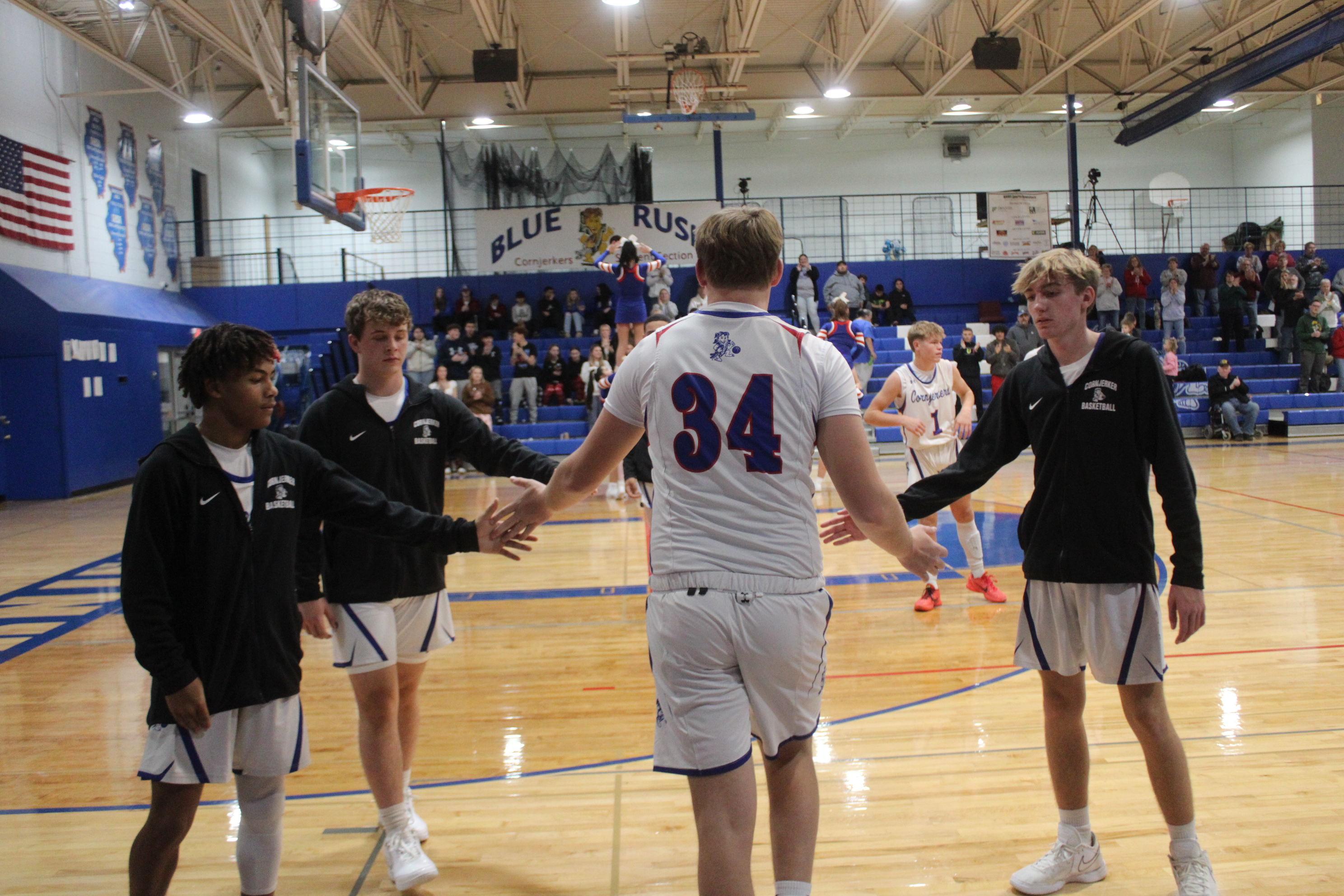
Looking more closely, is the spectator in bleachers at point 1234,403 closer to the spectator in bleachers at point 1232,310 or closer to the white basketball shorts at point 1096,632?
the spectator in bleachers at point 1232,310

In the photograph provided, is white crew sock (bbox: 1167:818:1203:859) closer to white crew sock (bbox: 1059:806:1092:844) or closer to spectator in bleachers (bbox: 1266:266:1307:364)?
white crew sock (bbox: 1059:806:1092:844)

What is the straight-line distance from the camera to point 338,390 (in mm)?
Answer: 3338

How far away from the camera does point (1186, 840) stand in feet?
9.26

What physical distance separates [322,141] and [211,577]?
10090 millimetres

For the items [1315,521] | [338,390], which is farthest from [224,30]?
[1315,521]

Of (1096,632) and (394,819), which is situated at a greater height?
(1096,632)

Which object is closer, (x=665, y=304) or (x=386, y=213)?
(x=386, y=213)

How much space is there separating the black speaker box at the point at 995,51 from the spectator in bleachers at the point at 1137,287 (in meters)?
6.40

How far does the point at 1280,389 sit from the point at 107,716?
70.4 ft

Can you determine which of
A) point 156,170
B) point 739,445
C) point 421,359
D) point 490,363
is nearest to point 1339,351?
point 490,363

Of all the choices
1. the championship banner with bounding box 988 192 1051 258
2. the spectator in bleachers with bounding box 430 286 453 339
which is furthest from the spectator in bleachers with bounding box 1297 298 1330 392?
the spectator in bleachers with bounding box 430 286 453 339

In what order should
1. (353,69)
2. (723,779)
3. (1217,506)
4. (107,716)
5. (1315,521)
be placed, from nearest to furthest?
(723,779) → (107,716) → (1315,521) → (1217,506) → (353,69)

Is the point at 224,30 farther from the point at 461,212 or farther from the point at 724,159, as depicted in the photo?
the point at 724,159

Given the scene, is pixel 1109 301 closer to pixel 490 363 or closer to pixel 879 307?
pixel 879 307
